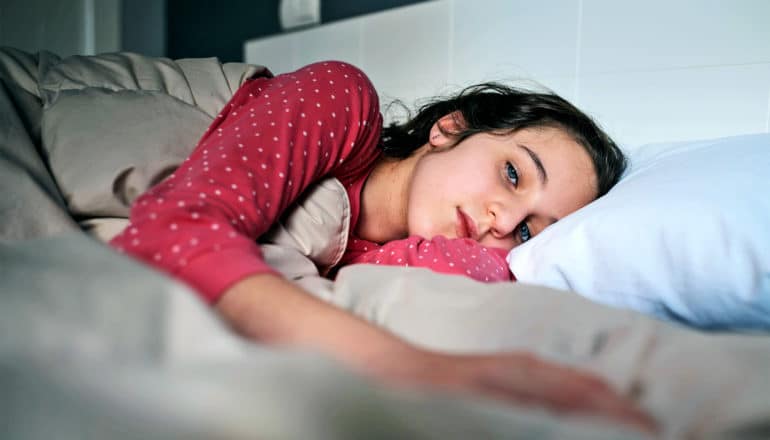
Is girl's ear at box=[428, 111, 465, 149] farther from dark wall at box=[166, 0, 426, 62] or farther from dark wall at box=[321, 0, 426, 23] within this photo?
dark wall at box=[166, 0, 426, 62]

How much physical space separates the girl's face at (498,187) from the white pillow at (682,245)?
113mm

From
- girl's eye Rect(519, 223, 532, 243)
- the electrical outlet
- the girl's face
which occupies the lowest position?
girl's eye Rect(519, 223, 532, 243)

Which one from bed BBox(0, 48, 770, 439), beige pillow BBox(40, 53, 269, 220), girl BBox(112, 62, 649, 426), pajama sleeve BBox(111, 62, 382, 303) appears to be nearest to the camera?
bed BBox(0, 48, 770, 439)

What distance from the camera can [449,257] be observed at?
35.3 inches

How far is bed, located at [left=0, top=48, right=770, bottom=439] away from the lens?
243 mm

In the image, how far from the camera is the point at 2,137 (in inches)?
32.7

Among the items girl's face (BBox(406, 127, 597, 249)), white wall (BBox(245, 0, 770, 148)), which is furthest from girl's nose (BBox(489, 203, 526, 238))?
white wall (BBox(245, 0, 770, 148))

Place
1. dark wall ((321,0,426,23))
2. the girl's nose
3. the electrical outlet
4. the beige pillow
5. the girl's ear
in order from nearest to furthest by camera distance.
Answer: the beige pillow
the girl's nose
the girl's ear
dark wall ((321,0,426,23))
the electrical outlet

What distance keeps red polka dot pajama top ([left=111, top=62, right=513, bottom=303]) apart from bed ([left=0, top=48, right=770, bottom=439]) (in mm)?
77

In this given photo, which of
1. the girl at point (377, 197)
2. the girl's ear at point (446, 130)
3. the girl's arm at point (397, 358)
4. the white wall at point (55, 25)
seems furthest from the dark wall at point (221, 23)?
the girl's arm at point (397, 358)

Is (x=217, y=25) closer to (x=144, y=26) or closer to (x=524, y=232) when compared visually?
(x=144, y=26)

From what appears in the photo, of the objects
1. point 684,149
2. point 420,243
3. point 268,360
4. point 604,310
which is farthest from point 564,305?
point 684,149

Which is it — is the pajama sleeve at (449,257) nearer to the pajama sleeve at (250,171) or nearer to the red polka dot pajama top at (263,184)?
the red polka dot pajama top at (263,184)

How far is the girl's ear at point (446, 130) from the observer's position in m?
1.11
